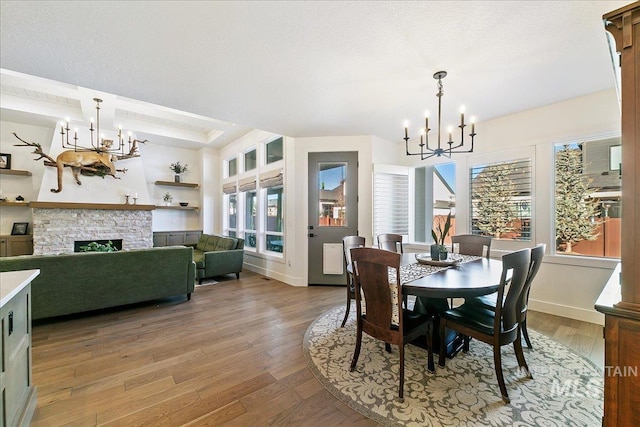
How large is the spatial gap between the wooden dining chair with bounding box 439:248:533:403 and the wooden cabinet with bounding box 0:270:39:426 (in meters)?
2.64

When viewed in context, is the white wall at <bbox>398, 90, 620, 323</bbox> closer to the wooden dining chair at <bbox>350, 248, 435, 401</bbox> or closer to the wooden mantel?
the wooden dining chair at <bbox>350, 248, 435, 401</bbox>

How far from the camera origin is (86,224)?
5531mm

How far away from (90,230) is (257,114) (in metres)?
4.91

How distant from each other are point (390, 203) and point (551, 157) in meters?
2.17

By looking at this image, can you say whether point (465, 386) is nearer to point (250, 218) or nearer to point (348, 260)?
point (348, 260)

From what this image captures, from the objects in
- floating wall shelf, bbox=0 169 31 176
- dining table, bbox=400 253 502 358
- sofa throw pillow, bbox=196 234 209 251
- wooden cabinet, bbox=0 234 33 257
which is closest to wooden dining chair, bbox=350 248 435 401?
dining table, bbox=400 253 502 358

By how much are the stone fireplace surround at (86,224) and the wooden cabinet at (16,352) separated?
4.95 m

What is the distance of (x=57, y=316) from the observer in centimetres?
302

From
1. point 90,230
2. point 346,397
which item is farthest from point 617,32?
point 90,230

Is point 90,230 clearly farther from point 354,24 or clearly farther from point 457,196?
point 457,196

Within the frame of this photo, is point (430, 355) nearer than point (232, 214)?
Yes

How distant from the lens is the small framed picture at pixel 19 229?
5242 millimetres

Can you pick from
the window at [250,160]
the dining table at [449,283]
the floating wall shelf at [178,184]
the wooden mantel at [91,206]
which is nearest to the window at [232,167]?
the window at [250,160]

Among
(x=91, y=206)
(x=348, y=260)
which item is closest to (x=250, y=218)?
(x=91, y=206)
